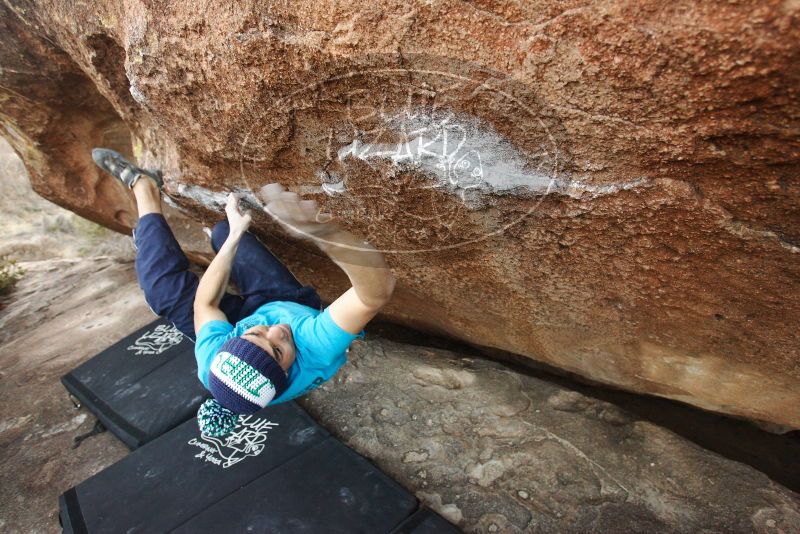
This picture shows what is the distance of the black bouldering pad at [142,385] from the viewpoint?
6.59ft

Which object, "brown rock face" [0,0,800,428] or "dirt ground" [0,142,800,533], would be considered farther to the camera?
"dirt ground" [0,142,800,533]

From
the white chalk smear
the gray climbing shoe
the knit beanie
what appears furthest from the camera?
the gray climbing shoe

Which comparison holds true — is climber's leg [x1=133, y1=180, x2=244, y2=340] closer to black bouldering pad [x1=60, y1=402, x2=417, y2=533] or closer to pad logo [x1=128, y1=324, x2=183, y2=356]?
black bouldering pad [x1=60, y1=402, x2=417, y2=533]

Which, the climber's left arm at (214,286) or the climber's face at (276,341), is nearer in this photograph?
the climber's face at (276,341)

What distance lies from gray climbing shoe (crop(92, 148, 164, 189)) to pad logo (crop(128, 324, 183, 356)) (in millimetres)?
879

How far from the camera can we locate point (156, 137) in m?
1.88

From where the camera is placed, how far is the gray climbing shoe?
1908 mm

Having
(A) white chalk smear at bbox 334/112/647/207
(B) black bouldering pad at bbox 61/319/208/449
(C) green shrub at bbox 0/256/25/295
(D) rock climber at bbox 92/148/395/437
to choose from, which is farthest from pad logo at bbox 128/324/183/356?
(C) green shrub at bbox 0/256/25/295

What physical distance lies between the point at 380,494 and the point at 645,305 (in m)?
0.97

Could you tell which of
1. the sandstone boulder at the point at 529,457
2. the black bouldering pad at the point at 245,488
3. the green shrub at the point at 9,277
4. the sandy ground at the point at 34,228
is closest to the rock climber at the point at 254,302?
the black bouldering pad at the point at 245,488

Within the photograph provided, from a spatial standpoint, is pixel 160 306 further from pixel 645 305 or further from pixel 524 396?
pixel 645 305

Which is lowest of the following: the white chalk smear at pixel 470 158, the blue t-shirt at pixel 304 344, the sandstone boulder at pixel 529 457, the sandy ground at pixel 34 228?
the sandy ground at pixel 34 228

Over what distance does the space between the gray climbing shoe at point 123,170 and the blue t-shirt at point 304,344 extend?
0.76 m

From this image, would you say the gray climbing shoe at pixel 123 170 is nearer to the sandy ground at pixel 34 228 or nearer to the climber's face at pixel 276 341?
the climber's face at pixel 276 341
